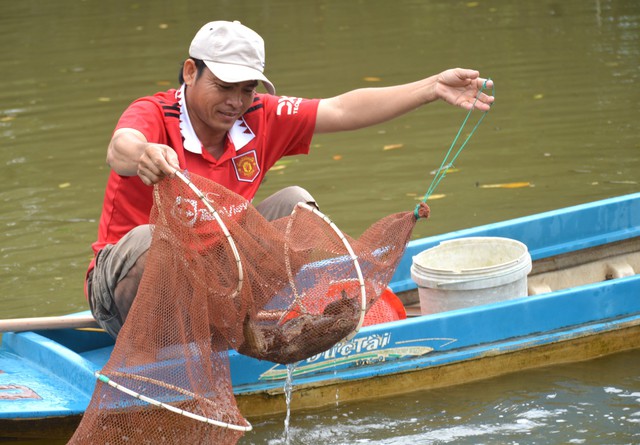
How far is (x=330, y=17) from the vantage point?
1612 cm

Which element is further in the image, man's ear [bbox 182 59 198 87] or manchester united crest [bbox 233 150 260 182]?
manchester united crest [bbox 233 150 260 182]

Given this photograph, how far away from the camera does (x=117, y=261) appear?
458 centimetres

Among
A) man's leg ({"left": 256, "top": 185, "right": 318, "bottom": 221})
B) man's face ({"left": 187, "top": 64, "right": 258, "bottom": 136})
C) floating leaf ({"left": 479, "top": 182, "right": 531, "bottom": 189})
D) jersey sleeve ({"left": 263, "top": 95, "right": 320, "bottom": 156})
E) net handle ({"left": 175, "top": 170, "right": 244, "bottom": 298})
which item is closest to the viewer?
net handle ({"left": 175, "top": 170, "right": 244, "bottom": 298})

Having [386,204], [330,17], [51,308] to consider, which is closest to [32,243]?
[51,308]

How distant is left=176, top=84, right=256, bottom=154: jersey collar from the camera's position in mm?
4840

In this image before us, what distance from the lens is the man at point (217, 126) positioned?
459cm

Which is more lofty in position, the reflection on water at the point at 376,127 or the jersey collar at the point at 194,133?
the jersey collar at the point at 194,133

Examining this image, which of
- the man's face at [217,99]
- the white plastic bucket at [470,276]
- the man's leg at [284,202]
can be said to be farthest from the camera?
the white plastic bucket at [470,276]

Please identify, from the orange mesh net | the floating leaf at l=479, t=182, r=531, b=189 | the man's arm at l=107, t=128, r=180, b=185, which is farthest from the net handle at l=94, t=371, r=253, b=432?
the floating leaf at l=479, t=182, r=531, b=189

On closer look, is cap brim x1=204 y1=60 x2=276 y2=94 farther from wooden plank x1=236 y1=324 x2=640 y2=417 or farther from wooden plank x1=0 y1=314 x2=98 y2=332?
wooden plank x1=236 y1=324 x2=640 y2=417

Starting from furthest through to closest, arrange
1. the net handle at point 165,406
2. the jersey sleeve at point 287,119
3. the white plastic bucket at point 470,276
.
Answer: the white plastic bucket at point 470,276 → the jersey sleeve at point 287,119 → the net handle at point 165,406

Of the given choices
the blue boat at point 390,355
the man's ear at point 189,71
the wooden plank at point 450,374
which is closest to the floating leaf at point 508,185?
the blue boat at point 390,355

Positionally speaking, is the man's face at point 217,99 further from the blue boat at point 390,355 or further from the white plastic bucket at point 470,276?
the white plastic bucket at point 470,276

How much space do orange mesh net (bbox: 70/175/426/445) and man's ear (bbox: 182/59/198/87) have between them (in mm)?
756
